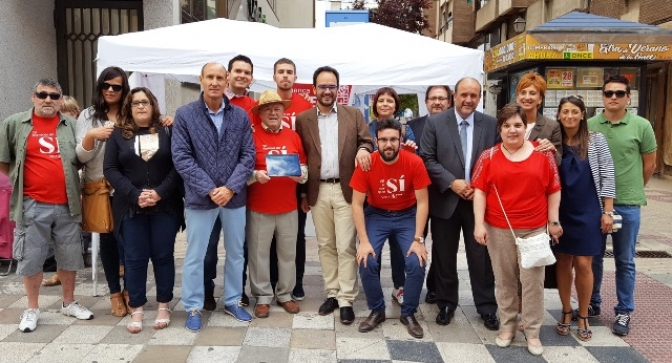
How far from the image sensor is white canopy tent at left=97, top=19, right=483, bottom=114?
5.55m

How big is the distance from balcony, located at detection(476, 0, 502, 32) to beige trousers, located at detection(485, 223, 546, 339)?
73.8 ft

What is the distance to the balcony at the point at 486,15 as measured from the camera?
24.5 meters

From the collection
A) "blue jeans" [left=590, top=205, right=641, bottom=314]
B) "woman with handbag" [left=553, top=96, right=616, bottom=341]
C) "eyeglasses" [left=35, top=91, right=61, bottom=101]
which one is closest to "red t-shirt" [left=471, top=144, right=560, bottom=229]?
"woman with handbag" [left=553, top=96, right=616, bottom=341]

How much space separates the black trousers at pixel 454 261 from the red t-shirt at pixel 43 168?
2954 millimetres

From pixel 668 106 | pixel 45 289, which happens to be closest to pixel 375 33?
pixel 45 289

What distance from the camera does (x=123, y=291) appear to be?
4672mm

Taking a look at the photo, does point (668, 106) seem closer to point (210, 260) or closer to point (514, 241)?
point (514, 241)

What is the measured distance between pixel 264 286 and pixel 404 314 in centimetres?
118

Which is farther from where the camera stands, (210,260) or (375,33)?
(375,33)

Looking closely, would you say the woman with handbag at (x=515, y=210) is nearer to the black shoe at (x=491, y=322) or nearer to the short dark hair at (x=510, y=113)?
the short dark hair at (x=510, y=113)

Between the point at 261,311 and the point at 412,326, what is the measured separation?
4.05 feet

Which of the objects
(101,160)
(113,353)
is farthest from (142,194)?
(113,353)

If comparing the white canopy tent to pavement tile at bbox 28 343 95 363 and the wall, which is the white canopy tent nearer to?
the wall

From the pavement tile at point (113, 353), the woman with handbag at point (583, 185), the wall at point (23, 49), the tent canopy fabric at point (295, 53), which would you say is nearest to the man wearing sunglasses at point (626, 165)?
the woman with handbag at point (583, 185)
